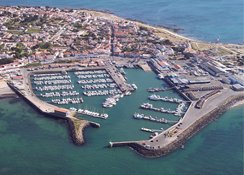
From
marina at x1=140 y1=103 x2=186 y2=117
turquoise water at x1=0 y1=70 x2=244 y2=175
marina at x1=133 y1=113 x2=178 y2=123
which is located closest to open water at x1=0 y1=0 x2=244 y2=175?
turquoise water at x1=0 y1=70 x2=244 y2=175

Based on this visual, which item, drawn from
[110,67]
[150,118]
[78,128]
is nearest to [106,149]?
[78,128]

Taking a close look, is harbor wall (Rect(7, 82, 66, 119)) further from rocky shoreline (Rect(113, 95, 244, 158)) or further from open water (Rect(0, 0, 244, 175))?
rocky shoreline (Rect(113, 95, 244, 158))

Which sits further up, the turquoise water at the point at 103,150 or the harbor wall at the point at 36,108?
the harbor wall at the point at 36,108

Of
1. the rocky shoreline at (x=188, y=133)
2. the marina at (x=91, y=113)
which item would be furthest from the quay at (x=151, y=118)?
the marina at (x=91, y=113)

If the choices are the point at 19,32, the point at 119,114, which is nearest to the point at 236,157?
the point at 119,114

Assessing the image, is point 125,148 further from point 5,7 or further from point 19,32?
point 5,7

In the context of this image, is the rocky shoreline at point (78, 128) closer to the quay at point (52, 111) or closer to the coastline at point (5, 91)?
the quay at point (52, 111)

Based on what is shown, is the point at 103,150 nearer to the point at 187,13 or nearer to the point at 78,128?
the point at 78,128
